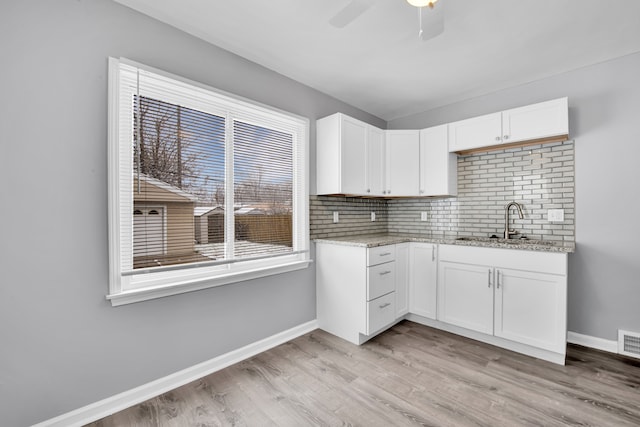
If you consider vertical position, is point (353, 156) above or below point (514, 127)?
below

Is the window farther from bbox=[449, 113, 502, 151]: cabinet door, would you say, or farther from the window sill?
bbox=[449, 113, 502, 151]: cabinet door

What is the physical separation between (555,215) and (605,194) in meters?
A: 0.39

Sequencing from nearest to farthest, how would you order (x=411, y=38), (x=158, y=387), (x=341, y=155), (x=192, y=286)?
1. (x=158, y=387)
2. (x=192, y=286)
3. (x=411, y=38)
4. (x=341, y=155)

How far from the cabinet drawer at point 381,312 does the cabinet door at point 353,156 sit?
1.11 m

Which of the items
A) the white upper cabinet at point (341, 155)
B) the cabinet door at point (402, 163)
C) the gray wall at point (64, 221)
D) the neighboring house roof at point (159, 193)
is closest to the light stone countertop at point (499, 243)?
the white upper cabinet at point (341, 155)

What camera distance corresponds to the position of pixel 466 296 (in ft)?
9.25

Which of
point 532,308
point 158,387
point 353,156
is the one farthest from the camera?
point 353,156

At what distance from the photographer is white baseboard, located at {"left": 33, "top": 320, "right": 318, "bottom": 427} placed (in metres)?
1.67

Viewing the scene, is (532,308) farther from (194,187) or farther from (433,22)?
(194,187)

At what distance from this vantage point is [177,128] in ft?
6.84

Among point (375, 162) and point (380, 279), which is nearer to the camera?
point (380, 279)

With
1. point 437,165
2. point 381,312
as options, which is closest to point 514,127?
point 437,165

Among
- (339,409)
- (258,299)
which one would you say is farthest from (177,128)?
(339,409)

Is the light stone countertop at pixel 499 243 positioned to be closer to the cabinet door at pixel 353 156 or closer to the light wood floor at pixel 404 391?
the cabinet door at pixel 353 156
